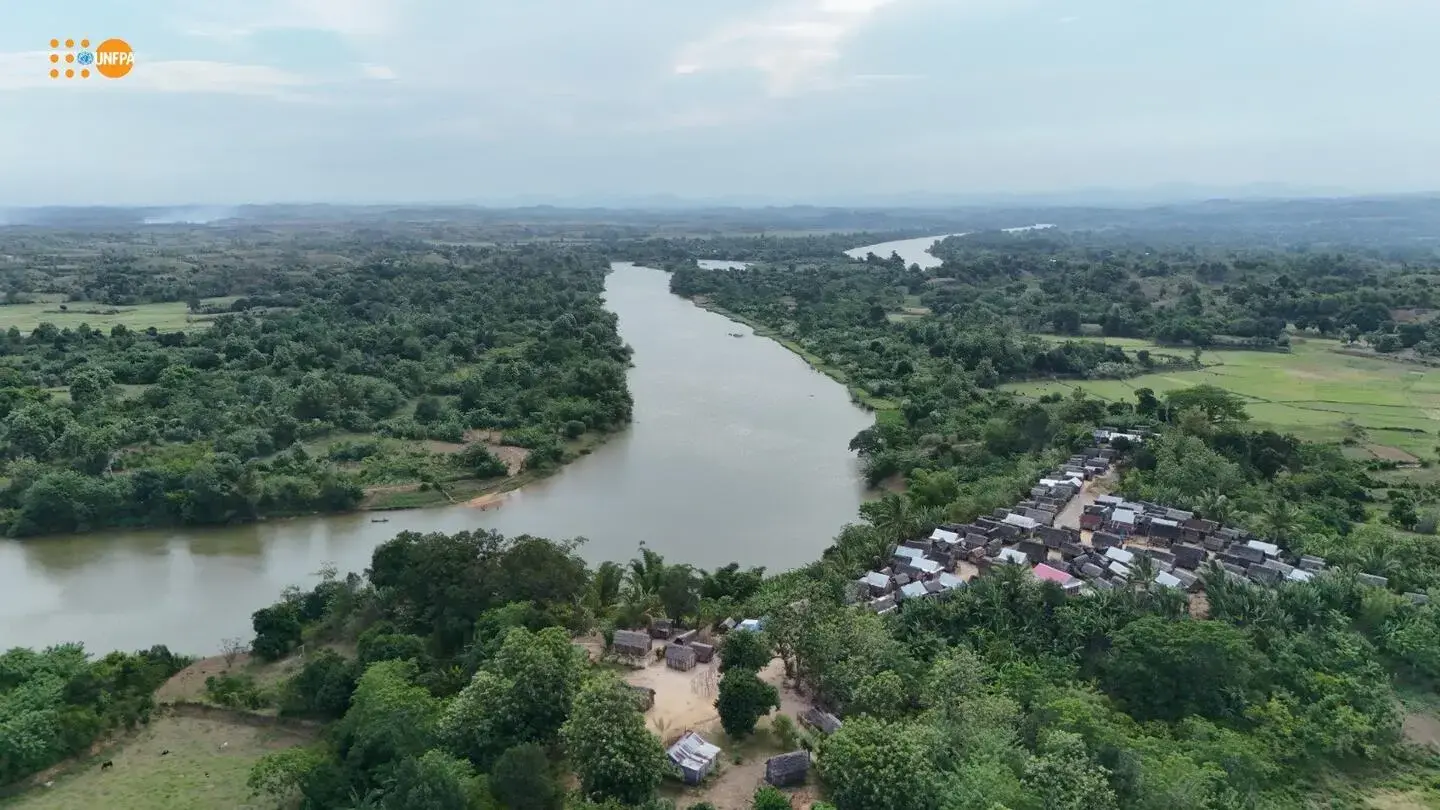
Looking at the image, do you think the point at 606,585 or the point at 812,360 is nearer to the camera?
the point at 606,585

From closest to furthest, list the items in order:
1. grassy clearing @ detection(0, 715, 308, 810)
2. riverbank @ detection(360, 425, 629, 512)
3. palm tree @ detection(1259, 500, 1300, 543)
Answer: grassy clearing @ detection(0, 715, 308, 810), palm tree @ detection(1259, 500, 1300, 543), riverbank @ detection(360, 425, 629, 512)

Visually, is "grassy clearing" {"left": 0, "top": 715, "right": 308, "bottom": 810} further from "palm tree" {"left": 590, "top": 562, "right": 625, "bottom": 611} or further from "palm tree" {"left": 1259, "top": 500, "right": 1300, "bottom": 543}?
"palm tree" {"left": 1259, "top": 500, "right": 1300, "bottom": 543}

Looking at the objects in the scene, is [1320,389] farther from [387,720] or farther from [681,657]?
[387,720]

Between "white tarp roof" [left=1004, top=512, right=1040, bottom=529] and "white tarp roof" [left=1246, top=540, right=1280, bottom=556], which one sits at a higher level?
"white tarp roof" [left=1004, top=512, right=1040, bottom=529]

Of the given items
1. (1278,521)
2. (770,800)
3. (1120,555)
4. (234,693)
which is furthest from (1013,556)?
(234,693)

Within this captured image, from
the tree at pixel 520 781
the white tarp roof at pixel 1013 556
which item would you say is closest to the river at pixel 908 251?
the white tarp roof at pixel 1013 556

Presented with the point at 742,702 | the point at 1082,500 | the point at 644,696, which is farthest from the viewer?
the point at 1082,500

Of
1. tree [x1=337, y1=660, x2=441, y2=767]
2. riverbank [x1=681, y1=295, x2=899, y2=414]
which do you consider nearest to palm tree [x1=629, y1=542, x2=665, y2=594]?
tree [x1=337, y1=660, x2=441, y2=767]

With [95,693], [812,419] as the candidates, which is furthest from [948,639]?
[812,419]
